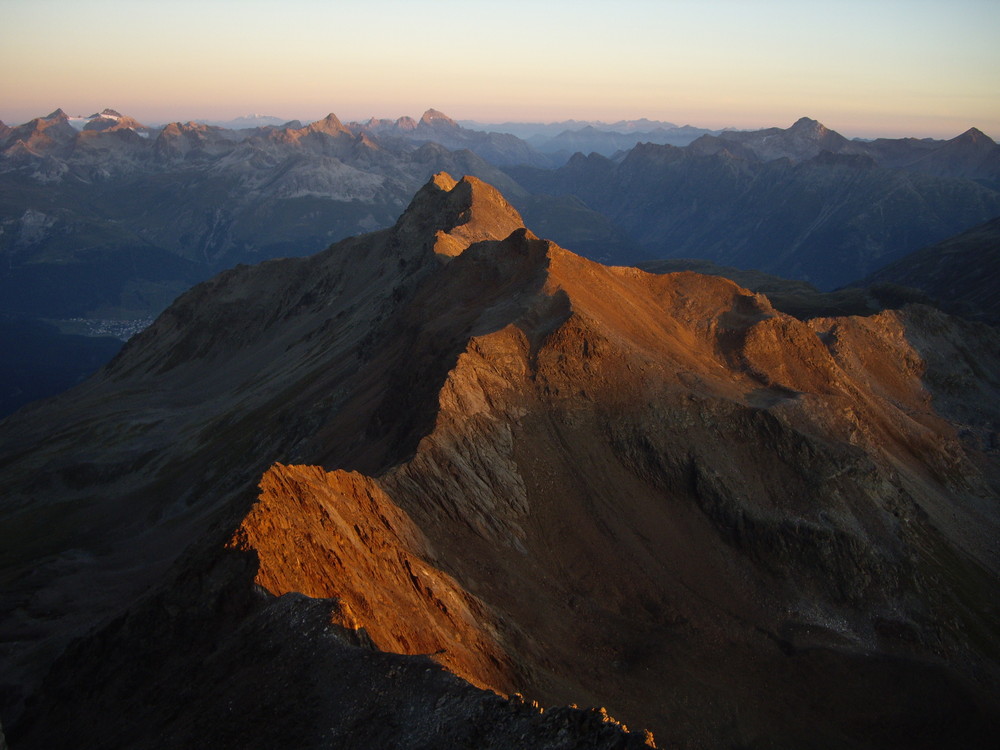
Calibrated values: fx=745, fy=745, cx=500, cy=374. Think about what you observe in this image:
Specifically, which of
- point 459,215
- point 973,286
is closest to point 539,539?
point 459,215

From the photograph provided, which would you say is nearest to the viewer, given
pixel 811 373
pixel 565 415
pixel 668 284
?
pixel 565 415

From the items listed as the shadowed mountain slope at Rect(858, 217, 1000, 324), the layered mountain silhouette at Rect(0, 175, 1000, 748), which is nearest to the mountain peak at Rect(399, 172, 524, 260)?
the layered mountain silhouette at Rect(0, 175, 1000, 748)

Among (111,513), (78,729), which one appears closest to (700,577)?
(78,729)

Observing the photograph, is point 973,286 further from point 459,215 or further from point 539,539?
point 539,539

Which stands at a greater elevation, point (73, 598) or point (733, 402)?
point (733, 402)

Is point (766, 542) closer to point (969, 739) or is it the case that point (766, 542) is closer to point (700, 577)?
point (700, 577)

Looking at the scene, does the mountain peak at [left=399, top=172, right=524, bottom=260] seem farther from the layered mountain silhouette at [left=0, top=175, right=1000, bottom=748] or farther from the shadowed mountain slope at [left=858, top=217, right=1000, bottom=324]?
the shadowed mountain slope at [left=858, top=217, right=1000, bottom=324]

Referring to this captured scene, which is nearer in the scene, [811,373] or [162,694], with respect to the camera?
[162,694]

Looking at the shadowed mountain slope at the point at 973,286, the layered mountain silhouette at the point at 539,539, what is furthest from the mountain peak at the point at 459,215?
the shadowed mountain slope at the point at 973,286
